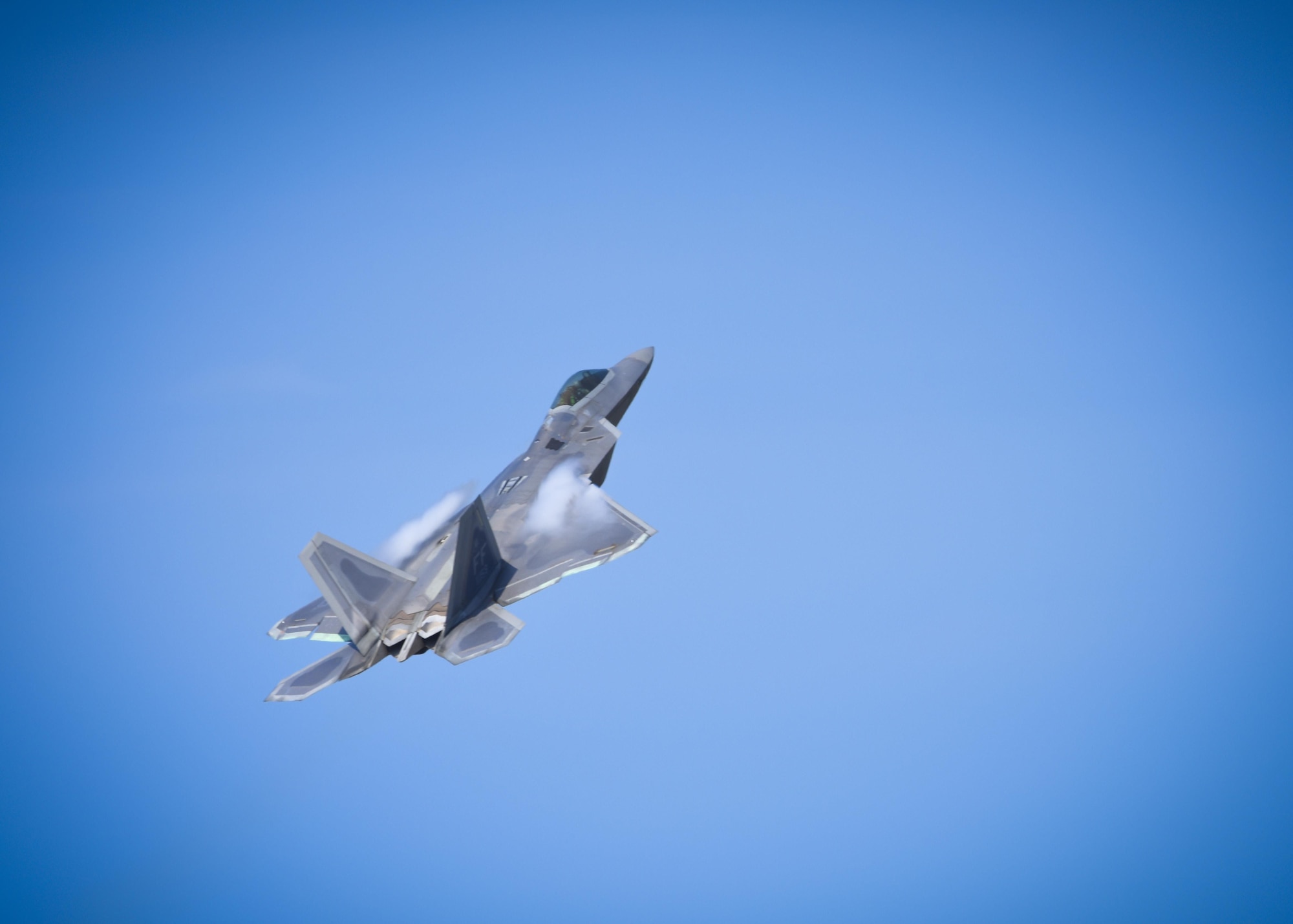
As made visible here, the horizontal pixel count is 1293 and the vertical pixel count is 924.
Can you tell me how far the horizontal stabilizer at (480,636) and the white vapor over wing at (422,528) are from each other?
97.0 inches

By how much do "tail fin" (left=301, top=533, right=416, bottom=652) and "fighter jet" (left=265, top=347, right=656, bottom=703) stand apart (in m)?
0.02

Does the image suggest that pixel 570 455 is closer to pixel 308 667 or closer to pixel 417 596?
pixel 417 596

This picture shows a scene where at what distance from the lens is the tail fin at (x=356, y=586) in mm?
16062

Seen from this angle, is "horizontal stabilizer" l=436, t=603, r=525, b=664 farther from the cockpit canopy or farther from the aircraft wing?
the cockpit canopy

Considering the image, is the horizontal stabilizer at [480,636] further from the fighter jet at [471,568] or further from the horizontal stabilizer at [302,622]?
the horizontal stabilizer at [302,622]

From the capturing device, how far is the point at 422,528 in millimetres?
19609

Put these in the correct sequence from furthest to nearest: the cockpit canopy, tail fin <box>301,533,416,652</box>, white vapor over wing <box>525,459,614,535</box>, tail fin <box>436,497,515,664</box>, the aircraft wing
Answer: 1. the cockpit canopy
2. white vapor over wing <box>525,459,614,535</box>
3. the aircraft wing
4. tail fin <box>436,497,515,664</box>
5. tail fin <box>301,533,416,652</box>

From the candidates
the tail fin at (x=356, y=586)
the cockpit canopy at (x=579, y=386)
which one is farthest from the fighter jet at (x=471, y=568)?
the cockpit canopy at (x=579, y=386)

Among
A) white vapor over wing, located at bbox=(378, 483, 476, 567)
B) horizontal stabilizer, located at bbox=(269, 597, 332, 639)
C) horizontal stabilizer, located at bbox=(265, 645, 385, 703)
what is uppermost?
white vapor over wing, located at bbox=(378, 483, 476, 567)

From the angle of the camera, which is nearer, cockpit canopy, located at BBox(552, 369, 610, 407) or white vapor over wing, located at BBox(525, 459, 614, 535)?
white vapor over wing, located at BBox(525, 459, 614, 535)

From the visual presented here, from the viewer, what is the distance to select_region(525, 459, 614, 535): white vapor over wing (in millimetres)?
19281

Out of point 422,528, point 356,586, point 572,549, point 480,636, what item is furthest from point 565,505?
point 356,586

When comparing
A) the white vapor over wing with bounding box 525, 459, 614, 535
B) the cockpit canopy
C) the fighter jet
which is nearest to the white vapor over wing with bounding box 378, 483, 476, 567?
the fighter jet

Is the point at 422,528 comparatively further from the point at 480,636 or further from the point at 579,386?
the point at 579,386
